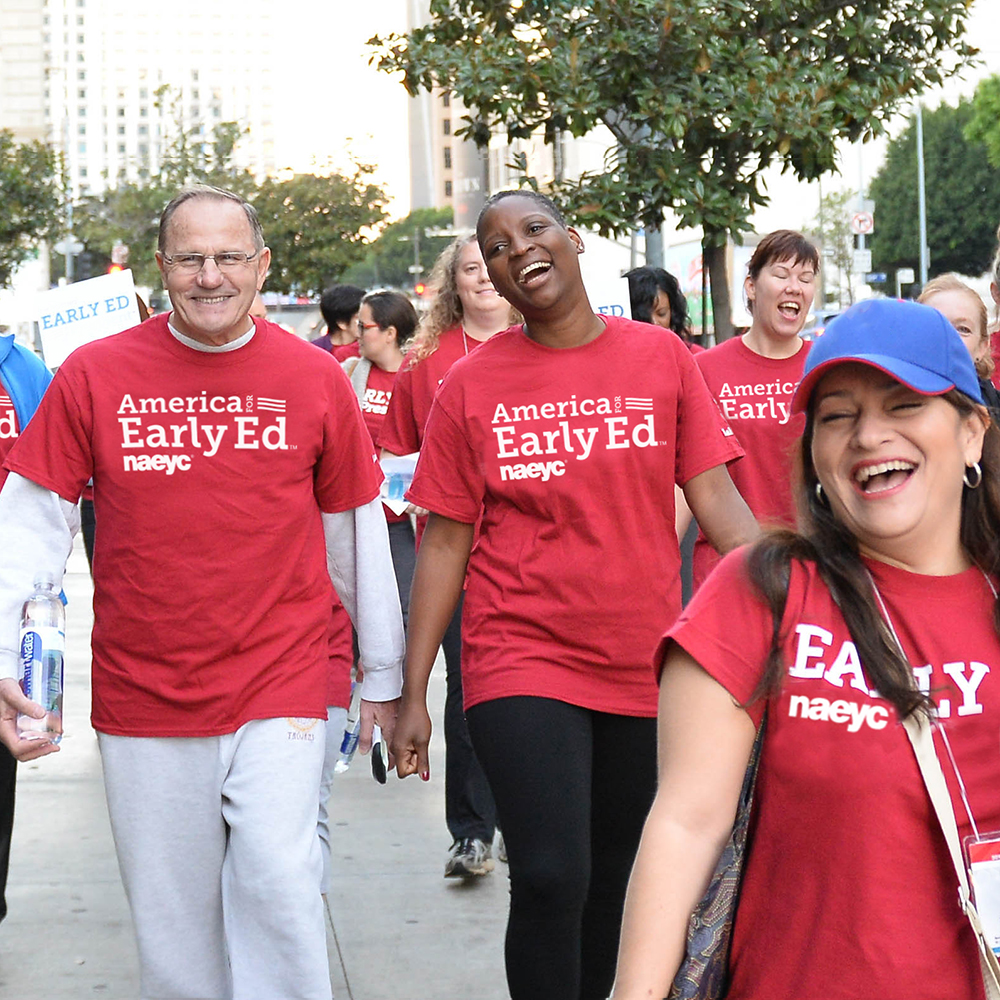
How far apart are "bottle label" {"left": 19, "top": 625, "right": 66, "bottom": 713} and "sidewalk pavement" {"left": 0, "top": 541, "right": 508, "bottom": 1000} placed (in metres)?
0.86

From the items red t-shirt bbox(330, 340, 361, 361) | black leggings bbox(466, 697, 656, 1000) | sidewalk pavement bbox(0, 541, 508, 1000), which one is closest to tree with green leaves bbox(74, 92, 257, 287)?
red t-shirt bbox(330, 340, 361, 361)

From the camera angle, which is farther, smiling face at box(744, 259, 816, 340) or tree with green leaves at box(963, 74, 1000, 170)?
tree with green leaves at box(963, 74, 1000, 170)

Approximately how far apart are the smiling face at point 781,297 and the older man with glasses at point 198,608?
287 cm

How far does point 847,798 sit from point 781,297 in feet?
15.0

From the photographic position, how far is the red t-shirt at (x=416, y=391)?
6242mm

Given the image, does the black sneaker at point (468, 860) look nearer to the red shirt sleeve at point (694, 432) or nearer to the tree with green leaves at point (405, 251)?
the red shirt sleeve at point (694, 432)

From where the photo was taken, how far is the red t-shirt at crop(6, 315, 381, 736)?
398 cm

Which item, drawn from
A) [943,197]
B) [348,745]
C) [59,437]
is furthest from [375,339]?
[943,197]

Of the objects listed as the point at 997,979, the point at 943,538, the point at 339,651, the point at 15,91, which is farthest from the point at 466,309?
the point at 15,91

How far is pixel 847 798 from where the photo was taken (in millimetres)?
2244

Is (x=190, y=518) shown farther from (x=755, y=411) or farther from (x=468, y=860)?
(x=755, y=411)

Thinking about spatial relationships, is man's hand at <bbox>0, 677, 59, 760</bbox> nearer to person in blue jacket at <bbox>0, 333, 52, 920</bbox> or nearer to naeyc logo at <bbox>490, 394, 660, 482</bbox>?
person in blue jacket at <bbox>0, 333, 52, 920</bbox>

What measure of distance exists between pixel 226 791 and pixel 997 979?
7.33 ft

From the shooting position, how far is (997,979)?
2.14 metres
